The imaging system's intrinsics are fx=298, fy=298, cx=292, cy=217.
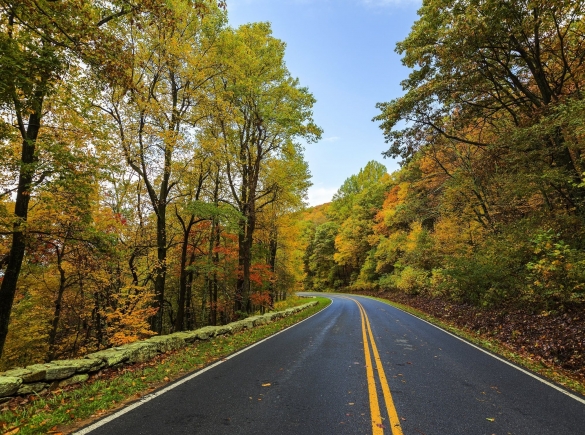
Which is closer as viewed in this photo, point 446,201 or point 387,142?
point 387,142

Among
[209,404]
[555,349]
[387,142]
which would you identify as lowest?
[555,349]

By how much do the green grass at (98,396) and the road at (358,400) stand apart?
18.9 inches

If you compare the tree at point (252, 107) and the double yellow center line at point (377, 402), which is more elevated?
the tree at point (252, 107)

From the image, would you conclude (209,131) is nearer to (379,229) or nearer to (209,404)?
(209,404)

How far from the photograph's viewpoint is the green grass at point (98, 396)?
380 centimetres

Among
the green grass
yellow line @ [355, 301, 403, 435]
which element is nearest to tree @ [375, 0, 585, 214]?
yellow line @ [355, 301, 403, 435]

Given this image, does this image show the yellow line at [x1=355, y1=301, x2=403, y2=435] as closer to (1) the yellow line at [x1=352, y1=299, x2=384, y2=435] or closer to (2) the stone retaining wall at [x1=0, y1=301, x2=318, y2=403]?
(1) the yellow line at [x1=352, y1=299, x2=384, y2=435]

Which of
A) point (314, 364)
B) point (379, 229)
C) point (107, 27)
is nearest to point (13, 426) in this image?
point (314, 364)

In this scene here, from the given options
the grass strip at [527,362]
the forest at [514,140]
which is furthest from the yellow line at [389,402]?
the forest at [514,140]

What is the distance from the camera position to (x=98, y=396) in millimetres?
4723

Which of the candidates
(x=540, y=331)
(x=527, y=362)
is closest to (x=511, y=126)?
(x=540, y=331)

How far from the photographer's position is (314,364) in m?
6.55

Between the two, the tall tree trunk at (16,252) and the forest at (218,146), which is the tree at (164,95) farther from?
the tall tree trunk at (16,252)

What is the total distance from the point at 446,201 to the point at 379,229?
19.2 metres
